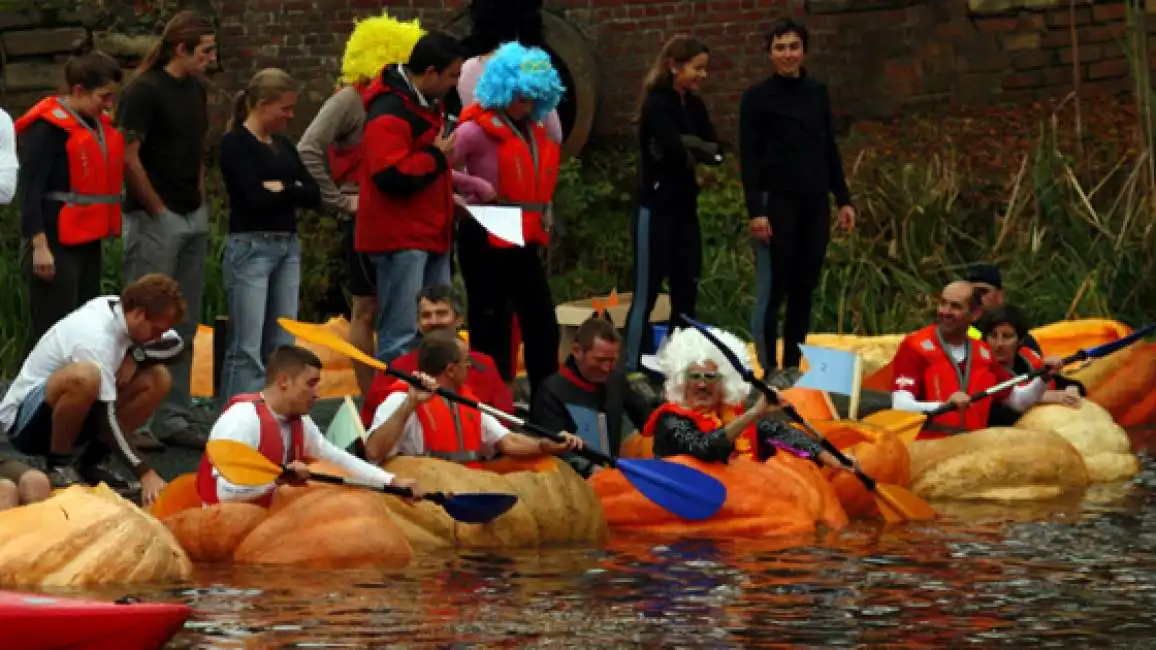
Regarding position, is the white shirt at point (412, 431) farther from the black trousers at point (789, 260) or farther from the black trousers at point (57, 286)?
the black trousers at point (789, 260)

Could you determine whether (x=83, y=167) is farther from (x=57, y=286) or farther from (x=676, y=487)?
(x=676, y=487)

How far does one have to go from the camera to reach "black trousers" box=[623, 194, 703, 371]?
12.7 metres

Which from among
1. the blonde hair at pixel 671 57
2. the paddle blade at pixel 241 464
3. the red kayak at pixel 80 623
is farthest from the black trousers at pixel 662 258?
the red kayak at pixel 80 623

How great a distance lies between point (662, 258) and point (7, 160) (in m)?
3.31

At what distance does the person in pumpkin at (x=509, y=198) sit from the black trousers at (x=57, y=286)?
1.63 metres

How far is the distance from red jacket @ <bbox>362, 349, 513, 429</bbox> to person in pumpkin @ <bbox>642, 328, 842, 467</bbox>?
0.63m

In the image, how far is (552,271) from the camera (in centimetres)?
1772

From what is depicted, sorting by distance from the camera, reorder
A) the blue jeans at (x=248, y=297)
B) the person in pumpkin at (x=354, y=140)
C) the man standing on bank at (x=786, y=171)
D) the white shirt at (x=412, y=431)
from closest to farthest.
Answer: the white shirt at (x=412, y=431) → the blue jeans at (x=248, y=297) → the person in pumpkin at (x=354, y=140) → the man standing on bank at (x=786, y=171)

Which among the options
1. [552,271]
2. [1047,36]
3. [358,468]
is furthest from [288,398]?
[1047,36]

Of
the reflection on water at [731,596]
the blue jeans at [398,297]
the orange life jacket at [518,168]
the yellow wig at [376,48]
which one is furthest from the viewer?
the yellow wig at [376,48]

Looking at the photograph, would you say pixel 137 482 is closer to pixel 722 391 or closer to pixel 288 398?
pixel 288 398

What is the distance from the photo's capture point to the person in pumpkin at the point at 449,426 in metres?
10.2

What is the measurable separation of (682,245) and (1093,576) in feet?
12.9

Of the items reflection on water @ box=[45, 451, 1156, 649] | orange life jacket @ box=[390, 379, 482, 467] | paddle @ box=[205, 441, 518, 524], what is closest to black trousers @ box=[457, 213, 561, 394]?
orange life jacket @ box=[390, 379, 482, 467]
